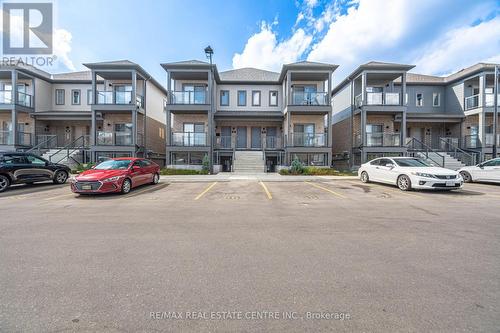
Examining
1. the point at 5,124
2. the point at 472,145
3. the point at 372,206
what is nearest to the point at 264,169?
the point at 372,206

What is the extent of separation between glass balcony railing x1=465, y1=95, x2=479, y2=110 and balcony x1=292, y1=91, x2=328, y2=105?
13829mm

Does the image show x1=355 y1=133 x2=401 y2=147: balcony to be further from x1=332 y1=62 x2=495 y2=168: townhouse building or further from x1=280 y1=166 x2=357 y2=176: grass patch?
x1=280 y1=166 x2=357 y2=176: grass patch

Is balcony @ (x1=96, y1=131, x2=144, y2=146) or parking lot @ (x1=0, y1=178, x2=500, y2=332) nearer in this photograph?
parking lot @ (x1=0, y1=178, x2=500, y2=332)

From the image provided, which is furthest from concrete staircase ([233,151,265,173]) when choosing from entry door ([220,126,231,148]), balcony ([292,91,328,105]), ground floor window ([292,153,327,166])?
balcony ([292,91,328,105])

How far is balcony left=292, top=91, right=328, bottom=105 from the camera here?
62.3 feet

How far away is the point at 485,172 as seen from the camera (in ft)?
37.7

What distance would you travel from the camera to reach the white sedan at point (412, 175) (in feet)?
29.1

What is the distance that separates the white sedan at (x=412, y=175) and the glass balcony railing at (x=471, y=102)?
1646 cm

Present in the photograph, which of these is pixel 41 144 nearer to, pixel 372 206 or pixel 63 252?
pixel 63 252

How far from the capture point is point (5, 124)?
21.7 meters

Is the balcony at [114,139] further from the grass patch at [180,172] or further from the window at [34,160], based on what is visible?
the window at [34,160]

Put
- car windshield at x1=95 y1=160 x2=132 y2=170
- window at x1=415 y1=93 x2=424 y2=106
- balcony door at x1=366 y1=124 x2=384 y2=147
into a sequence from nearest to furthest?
1. car windshield at x1=95 y1=160 x2=132 y2=170
2. balcony door at x1=366 y1=124 x2=384 y2=147
3. window at x1=415 y1=93 x2=424 y2=106

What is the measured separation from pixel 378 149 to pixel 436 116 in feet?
26.1

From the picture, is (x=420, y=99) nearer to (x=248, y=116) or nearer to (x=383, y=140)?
(x=383, y=140)
